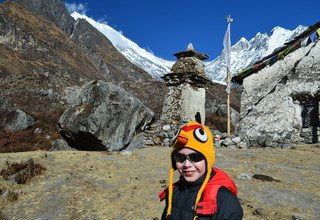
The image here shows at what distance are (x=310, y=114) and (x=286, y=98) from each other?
120 cm

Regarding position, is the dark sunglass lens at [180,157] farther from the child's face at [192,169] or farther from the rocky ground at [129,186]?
the rocky ground at [129,186]

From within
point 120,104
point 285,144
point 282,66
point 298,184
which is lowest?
point 298,184

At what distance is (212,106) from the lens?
3881cm

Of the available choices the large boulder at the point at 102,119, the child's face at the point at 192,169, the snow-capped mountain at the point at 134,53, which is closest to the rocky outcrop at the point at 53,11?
the snow-capped mountain at the point at 134,53

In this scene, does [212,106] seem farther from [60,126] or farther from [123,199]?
[123,199]

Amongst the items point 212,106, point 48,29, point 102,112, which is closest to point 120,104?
point 102,112

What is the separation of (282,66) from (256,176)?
10.0 m

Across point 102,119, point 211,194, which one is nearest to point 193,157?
point 211,194

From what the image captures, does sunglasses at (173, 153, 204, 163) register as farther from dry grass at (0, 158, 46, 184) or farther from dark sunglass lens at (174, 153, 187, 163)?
dry grass at (0, 158, 46, 184)

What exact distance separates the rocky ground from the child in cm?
387

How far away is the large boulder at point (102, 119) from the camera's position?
15938mm

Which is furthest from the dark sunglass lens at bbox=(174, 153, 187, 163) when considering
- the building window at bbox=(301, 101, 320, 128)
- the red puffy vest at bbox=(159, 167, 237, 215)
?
the building window at bbox=(301, 101, 320, 128)

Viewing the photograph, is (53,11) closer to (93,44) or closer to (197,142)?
(93,44)

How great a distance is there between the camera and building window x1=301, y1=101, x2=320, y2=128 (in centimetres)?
1603
